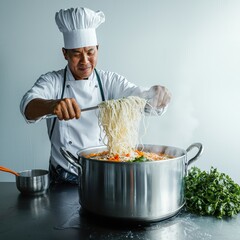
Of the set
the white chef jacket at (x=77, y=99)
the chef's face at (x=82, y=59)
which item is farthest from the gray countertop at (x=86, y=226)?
the chef's face at (x=82, y=59)

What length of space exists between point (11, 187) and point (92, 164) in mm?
1015

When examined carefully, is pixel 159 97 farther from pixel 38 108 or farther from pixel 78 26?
pixel 78 26

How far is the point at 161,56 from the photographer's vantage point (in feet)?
11.2

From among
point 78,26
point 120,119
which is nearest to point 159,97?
point 120,119

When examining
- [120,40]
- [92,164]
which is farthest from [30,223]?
[120,40]

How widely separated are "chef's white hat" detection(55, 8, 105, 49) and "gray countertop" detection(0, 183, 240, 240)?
4.43ft

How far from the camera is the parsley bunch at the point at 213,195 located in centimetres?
160

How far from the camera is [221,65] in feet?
11.1

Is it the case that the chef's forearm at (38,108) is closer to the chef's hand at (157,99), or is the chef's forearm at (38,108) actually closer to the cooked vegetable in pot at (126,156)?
→ the cooked vegetable in pot at (126,156)

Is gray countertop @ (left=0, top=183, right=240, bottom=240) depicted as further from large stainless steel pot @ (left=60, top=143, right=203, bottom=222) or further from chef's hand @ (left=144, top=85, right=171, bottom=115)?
chef's hand @ (left=144, top=85, right=171, bottom=115)

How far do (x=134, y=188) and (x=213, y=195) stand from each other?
20.1 inches

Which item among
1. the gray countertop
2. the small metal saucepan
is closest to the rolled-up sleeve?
the small metal saucepan

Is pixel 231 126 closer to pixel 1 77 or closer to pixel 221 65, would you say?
pixel 221 65

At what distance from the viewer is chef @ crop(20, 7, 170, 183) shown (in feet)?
8.01
